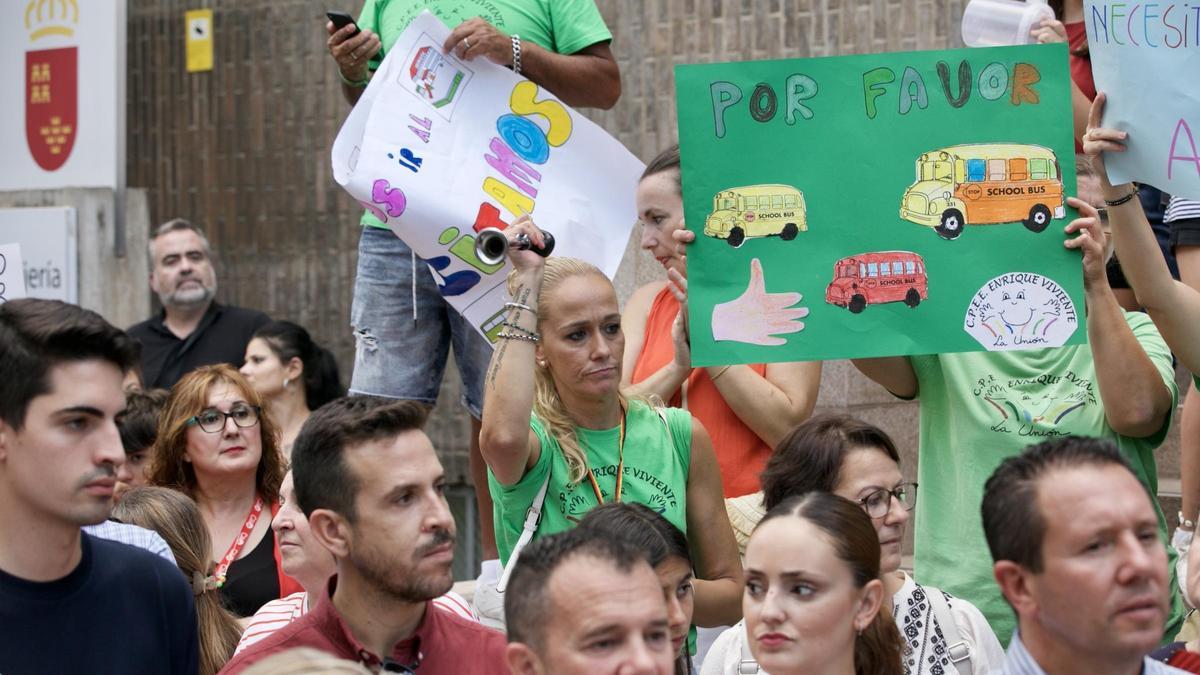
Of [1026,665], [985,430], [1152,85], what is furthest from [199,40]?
[1026,665]

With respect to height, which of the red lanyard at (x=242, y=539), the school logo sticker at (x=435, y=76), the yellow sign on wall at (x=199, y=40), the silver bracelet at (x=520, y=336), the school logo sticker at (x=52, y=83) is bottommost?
the red lanyard at (x=242, y=539)

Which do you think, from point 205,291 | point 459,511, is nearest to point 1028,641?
point 205,291

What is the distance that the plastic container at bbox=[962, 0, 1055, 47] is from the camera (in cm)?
525

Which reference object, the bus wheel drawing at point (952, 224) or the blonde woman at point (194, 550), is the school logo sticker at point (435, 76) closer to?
the blonde woman at point (194, 550)

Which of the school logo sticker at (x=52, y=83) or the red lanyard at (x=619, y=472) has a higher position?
the school logo sticker at (x=52, y=83)

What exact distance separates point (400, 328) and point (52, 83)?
418 centimetres

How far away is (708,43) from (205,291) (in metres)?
2.81

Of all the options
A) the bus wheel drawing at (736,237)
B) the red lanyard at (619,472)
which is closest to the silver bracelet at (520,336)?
the red lanyard at (619,472)

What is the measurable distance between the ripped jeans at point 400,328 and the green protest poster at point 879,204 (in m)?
1.43

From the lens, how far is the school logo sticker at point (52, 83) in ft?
30.1

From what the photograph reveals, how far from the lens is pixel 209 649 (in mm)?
4965

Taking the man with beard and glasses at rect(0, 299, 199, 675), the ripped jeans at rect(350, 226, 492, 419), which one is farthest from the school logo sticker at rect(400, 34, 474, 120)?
the man with beard and glasses at rect(0, 299, 199, 675)

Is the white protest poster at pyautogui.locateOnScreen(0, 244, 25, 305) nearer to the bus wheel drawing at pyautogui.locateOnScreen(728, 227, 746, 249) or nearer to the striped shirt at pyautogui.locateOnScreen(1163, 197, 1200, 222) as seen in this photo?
the bus wheel drawing at pyautogui.locateOnScreen(728, 227, 746, 249)

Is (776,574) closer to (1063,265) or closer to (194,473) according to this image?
(1063,265)
